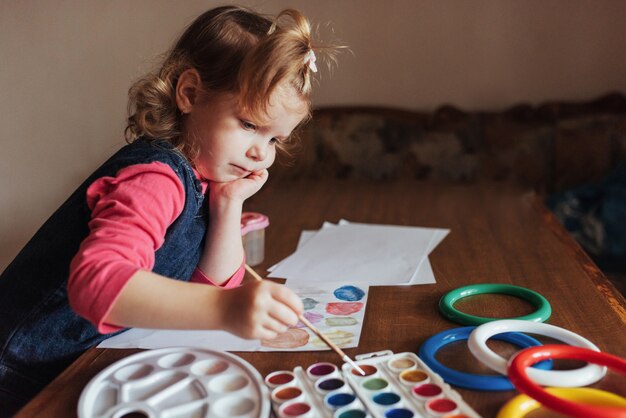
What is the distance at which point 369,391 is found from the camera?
0.68m

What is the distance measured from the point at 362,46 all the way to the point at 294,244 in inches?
43.8

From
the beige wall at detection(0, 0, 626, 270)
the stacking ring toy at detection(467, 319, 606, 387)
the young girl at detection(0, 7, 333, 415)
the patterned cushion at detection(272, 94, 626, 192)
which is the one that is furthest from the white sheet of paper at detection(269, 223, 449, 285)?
the beige wall at detection(0, 0, 626, 270)

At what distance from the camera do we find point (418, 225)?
1.50 metres

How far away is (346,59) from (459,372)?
1.68 m

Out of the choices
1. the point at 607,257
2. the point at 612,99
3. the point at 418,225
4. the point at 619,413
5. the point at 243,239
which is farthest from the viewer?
the point at 612,99

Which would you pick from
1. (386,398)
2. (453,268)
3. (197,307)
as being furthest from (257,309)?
(453,268)

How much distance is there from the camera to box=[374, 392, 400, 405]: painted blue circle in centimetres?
66

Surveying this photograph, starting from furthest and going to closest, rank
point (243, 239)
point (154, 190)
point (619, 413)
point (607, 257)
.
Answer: point (607, 257), point (243, 239), point (154, 190), point (619, 413)

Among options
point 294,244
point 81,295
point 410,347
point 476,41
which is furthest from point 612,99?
point 81,295

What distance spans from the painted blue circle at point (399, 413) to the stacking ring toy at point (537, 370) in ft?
0.40

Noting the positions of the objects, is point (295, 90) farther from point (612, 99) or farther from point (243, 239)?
point (612, 99)

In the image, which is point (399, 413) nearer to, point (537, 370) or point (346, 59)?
point (537, 370)

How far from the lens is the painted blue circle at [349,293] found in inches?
39.7

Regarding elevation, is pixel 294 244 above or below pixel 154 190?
below
